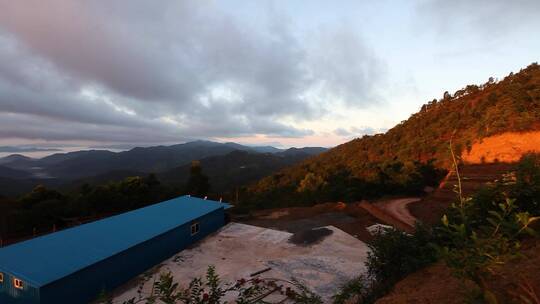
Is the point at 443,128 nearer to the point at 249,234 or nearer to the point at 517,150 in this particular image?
the point at 517,150

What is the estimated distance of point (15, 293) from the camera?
48.0ft

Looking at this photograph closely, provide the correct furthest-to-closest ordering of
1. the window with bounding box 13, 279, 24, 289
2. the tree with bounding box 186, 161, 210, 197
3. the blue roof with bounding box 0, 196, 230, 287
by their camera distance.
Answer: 1. the tree with bounding box 186, 161, 210, 197
2. the blue roof with bounding box 0, 196, 230, 287
3. the window with bounding box 13, 279, 24, 289

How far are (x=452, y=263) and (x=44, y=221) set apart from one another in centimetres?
4276

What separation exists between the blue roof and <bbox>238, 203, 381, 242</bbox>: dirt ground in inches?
296

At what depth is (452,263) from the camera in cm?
409

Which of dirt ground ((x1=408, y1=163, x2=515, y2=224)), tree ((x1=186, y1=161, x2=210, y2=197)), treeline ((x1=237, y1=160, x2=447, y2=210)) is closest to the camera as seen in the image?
dirt ground ((x1=408, y1=163, x2=515, y2=224))

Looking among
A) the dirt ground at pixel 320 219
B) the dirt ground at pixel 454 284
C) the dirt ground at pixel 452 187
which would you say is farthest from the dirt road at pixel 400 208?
the dirt ground at pixel 454 284

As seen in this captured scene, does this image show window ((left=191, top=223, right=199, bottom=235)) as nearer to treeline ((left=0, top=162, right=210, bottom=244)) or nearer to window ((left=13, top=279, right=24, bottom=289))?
window ((left=13, top=279, right=24, bottom=289))

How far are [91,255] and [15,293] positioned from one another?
342cm

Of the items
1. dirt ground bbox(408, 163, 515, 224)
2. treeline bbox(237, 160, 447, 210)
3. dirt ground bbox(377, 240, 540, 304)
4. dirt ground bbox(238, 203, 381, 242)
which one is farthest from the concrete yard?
treeline bbox(237, 160, 447, 210)

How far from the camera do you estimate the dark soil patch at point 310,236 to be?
22.3m

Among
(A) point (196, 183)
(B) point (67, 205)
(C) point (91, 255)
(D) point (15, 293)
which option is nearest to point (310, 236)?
(C) point (91, 255)

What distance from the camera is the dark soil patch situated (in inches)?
878

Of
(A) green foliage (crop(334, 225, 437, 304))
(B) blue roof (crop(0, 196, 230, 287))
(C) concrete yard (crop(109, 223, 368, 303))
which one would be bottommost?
(C) concrete yard (crop(109, 223, 368, 303))
